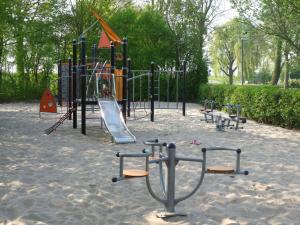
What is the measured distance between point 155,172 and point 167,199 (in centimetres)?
213

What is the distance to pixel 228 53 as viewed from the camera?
61.5 meters

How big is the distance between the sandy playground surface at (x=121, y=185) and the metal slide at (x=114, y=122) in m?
0.30

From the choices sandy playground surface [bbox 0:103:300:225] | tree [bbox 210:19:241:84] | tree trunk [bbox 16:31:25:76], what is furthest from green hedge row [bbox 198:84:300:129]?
tree [bbox 210:19:241:84]

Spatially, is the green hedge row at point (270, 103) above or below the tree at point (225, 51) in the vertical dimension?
below

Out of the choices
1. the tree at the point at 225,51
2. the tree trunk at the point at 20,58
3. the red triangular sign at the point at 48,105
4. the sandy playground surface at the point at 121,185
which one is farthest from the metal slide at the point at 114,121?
the tree at the point at 225,51

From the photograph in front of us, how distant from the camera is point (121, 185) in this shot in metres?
5.76

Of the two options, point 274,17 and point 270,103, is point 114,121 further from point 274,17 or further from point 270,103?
point 274,17

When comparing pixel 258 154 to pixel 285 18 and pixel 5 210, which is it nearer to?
pixel 5 210

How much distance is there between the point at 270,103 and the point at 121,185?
8.89m

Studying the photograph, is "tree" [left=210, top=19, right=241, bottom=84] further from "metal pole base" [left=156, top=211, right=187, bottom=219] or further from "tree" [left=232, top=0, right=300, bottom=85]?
"metal pole base" [left=156, top=211, right=187, bottom=219]

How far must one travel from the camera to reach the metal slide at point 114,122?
9602mm

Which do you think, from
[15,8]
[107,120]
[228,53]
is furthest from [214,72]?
[107,120]

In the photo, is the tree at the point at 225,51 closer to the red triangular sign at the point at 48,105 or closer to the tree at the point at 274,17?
the tree at the point at 274,17

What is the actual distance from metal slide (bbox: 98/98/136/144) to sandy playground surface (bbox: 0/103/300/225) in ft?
0.97
